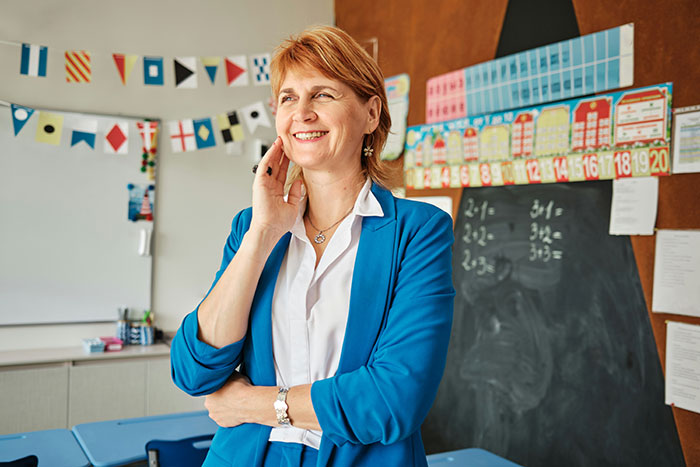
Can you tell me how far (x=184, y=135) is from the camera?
12.4 ft

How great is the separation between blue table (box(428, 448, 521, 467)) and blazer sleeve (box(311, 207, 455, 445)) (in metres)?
1.22

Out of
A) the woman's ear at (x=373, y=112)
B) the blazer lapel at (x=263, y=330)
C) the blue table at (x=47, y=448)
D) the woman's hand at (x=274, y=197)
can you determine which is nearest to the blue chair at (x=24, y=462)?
the blue table at (x=47, y=448)

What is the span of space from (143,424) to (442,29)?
2775 mm

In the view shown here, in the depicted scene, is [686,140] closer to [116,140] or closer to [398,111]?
[398,111]

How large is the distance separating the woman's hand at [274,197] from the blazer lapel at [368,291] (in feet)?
0.57

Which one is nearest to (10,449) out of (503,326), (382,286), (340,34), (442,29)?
(382,286)

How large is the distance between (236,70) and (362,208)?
2.63 meters

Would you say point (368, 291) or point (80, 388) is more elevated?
point (368, 291)

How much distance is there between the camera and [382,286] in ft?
3.77

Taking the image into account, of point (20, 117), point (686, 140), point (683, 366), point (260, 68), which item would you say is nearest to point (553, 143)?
point (686, 140)

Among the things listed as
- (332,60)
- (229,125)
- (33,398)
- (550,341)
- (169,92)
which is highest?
(169,92)

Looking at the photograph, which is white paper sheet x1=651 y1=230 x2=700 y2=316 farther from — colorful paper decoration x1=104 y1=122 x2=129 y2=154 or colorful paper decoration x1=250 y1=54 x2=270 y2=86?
colorful paper decoration x1=104 y1=122 x2=129 y2=154

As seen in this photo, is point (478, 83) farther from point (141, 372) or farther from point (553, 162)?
point (141, 372)

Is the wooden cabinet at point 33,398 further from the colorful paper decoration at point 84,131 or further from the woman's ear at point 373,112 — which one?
the woman's ear at point 373,112
